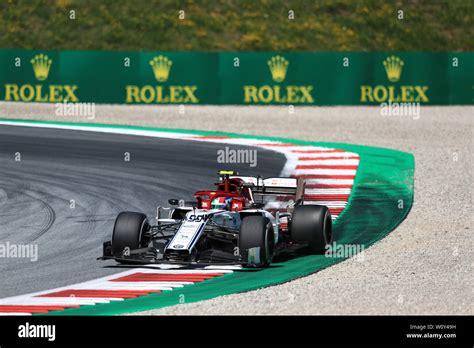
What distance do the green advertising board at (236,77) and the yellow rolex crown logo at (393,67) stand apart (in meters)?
0.03

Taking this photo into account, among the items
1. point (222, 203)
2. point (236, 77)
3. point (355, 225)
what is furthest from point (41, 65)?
point (222, 203)

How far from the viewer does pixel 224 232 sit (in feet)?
45.4

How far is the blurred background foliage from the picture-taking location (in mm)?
43562

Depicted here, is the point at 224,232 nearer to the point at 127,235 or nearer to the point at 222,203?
the point at 222,203

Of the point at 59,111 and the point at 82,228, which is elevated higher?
the point at 59,111

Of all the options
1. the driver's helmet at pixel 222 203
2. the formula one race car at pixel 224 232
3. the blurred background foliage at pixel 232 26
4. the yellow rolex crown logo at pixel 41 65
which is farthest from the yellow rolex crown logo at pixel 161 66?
the driver's helmet at pixel 222 203

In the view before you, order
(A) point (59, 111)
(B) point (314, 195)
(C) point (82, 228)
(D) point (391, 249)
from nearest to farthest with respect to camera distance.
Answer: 1. (D) point (391, 249)
2. (C) point (82, 228)
3. (B) point (314, 195)
4. (A) point (59, 111)

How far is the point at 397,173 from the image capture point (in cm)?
2258

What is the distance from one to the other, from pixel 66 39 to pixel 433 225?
2871 cm

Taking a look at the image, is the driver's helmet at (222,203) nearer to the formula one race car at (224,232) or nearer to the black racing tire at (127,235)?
the formula one race car at (224,232)

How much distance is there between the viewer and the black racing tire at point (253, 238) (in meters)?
13.3
